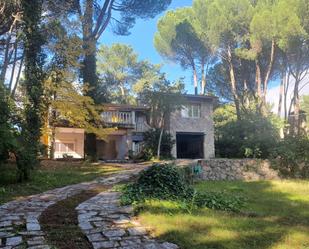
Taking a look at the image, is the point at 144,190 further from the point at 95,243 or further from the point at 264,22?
the point at 264,22

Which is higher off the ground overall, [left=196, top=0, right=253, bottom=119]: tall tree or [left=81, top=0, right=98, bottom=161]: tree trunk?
[left=196, top=0, right=253, bottom=119]: tall tree

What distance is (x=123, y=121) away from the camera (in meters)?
24.7

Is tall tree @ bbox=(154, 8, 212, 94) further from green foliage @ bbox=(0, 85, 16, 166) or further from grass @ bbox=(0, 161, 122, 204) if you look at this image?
green foliage @ bbox=(0, 85, 16, 166)

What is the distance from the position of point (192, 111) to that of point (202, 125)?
1.23 metres

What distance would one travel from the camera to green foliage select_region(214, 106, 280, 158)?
898 inches

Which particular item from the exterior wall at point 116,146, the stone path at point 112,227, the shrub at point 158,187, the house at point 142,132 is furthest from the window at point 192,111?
the stone path at point 112,227

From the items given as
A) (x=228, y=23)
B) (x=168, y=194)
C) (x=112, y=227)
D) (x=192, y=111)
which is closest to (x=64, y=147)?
(x=192, y=111)

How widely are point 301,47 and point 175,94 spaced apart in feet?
31.6

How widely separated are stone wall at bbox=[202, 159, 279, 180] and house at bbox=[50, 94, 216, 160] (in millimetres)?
6546

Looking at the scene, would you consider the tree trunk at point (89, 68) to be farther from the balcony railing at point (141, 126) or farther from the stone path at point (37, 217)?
the stone path at point (37, 217)

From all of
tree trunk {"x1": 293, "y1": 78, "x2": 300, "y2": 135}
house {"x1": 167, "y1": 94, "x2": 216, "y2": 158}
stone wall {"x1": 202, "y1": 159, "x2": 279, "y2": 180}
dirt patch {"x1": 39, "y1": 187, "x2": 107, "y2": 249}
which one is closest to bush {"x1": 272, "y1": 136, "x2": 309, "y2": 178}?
stone wall {"x1": 202, "y1": 159, "x2": 279, "y2": 180}

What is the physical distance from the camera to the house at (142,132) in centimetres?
2477

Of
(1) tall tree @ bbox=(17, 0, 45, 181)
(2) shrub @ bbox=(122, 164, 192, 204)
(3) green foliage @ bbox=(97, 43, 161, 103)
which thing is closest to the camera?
(2) shrub @ bbox=(122, 164, 192, 204)

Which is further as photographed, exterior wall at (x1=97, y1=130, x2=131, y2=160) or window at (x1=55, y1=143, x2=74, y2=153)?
window at (x1=55, y1=143, x2=74, y2=153)
